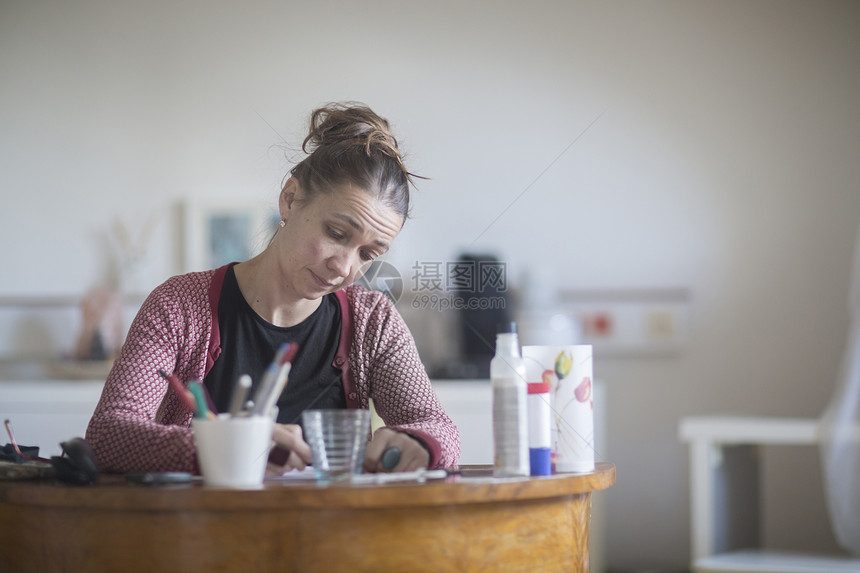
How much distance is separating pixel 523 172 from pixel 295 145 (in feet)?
2.10

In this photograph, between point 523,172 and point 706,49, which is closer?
point 523,172

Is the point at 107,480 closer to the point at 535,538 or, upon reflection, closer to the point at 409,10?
the point at 535,538

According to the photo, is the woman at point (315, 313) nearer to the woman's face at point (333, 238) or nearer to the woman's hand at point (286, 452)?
the woman's face at point (333, 238)

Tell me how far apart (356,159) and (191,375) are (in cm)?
36

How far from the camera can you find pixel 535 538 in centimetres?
84

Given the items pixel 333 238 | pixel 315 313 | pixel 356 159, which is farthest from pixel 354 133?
pixel 315 313

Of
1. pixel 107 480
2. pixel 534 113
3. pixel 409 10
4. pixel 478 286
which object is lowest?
pixel 107 480

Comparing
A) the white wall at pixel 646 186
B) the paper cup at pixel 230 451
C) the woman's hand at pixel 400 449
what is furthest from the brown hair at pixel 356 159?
the white wall at pixel 646 186

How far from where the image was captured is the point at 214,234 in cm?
263

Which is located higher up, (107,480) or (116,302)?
(116,302)

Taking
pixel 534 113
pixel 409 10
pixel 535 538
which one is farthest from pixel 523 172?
pixel 535 538

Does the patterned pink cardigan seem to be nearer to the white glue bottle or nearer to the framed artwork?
the white glue bottle

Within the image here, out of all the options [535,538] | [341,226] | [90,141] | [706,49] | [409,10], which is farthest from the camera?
[90,141]

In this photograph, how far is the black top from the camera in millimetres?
1183
